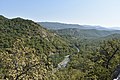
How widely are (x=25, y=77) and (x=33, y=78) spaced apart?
0.66 metres

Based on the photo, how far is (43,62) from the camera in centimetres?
2095

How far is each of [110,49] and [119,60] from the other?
2713 mm

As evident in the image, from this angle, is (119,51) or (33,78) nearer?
(33,78)

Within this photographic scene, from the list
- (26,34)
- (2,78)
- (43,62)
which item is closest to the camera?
(2,78)

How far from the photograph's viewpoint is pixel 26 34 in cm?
19625

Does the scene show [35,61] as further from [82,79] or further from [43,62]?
[82,79]

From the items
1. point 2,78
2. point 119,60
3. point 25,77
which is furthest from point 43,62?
→ point 119,60

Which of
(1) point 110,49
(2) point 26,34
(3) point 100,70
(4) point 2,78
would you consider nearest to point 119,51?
(1) point 110,49

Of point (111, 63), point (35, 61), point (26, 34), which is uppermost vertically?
point (35, 61)

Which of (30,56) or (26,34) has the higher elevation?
(30,56)

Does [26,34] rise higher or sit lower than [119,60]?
lower

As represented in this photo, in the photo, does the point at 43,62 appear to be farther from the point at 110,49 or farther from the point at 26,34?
the point at 26,34

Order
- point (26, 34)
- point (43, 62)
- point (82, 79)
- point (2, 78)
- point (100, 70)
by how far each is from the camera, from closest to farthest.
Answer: point (2, 78) < point (43, 62) < point (100, 70) < point (82, 79) < point (26, 34)

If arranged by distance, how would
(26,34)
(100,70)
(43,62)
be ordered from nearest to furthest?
(43,62) < (100,70) < (26,34)
